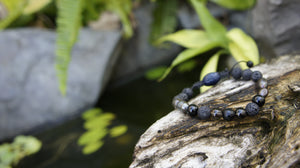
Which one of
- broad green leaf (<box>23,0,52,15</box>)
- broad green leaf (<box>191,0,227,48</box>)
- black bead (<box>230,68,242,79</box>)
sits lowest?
black bead (<box>230,68,242,79</box>)

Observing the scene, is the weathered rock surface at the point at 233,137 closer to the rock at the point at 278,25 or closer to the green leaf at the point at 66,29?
the rock at the point at 278,25

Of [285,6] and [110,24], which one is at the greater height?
[110,24]

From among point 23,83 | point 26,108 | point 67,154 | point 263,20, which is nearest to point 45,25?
point 23,83

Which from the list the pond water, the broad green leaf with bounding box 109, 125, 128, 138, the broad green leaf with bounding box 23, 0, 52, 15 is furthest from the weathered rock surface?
the broad green leaf with bounding box 23, 0, 52, 15

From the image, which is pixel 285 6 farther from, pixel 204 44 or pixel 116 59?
pixel 116 59

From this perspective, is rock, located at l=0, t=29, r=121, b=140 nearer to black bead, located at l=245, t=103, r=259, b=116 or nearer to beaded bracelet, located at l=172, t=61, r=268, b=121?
beaded bracelet, located at l=172, t=61, r=268, b=121

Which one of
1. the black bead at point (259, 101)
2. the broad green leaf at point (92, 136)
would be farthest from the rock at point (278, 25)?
the broad green leaf at point (92, 136)

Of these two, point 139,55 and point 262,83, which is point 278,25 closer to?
point 262,83
